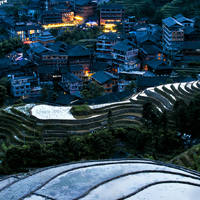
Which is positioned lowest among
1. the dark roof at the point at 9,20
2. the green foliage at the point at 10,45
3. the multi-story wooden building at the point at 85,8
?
the green foliage at the point at 10,45

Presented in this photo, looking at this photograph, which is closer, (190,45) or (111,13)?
(190,45)

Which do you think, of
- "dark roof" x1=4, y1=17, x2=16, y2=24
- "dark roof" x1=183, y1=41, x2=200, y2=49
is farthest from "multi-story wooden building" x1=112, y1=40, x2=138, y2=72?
"dark roof" x1=4, y1=17, x2=16, y2=24

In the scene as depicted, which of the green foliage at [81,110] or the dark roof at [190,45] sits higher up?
the dark roof at [190,45]

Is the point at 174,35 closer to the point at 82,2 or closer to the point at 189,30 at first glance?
the point at 189,30

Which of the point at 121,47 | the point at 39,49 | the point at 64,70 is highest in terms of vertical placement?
the point at 121,47

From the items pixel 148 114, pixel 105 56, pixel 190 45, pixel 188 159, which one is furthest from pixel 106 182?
pixel 105 56

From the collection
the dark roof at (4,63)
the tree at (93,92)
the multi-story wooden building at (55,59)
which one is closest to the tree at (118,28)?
the multi-story wooden building at (55,59)

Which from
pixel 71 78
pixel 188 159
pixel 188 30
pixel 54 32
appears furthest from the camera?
pixel 54 32

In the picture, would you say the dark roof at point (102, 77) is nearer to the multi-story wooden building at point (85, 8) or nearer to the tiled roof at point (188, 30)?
the tiled roof at point (188, 30)
